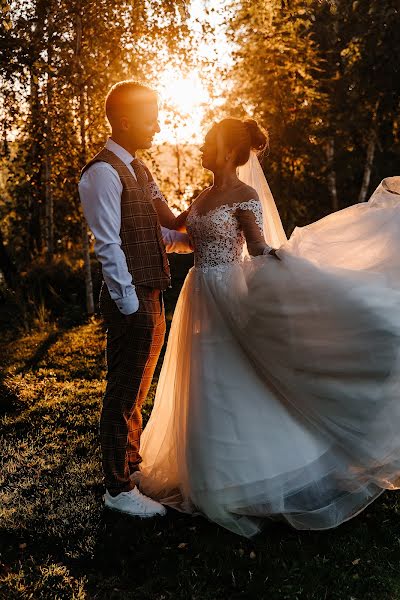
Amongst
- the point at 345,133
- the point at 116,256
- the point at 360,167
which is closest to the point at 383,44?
the point at 345,133

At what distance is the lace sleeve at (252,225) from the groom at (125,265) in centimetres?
51

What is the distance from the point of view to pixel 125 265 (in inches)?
134

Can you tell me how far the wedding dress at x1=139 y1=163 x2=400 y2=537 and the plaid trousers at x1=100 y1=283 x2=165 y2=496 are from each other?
27 cm

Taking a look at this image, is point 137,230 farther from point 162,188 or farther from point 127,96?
point 162,188

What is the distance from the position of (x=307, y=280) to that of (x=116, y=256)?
1.06 m

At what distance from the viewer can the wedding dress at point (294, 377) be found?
3.39 meters

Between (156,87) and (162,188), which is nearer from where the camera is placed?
(156,87)

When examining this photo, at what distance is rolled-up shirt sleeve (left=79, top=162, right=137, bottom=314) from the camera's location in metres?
3.37

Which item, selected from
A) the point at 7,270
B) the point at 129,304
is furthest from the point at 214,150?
the point at 7,270

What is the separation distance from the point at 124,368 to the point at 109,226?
0.84m

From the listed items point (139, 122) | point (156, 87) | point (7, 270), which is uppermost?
point (156, 87)

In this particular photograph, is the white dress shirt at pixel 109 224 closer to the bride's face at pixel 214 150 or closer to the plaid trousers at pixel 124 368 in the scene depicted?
the plaid trousers at pixel 124 368

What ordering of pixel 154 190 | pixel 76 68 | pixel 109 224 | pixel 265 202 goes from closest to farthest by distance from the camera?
pixel 109 224, pixel 154 190, pixel 265 202, pixel 76 68

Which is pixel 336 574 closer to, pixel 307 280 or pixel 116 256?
pixel 307 280
